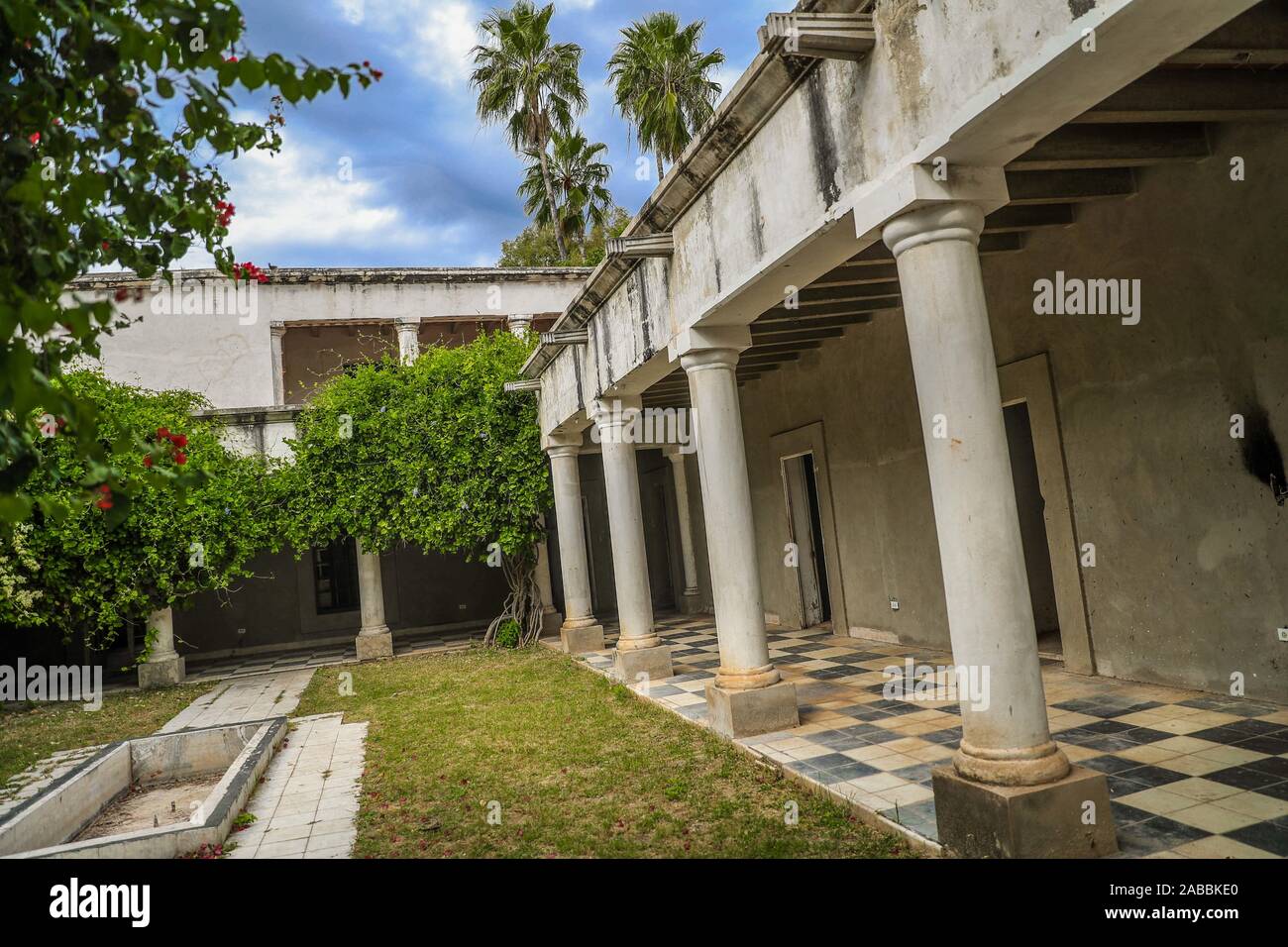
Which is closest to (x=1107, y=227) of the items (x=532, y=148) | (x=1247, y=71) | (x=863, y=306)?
(x=1247, y=71)

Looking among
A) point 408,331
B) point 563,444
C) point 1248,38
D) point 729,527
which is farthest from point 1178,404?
point 408,331

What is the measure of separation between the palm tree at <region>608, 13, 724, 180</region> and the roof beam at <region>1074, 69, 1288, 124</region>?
58.3 ft

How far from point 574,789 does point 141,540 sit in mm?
10247

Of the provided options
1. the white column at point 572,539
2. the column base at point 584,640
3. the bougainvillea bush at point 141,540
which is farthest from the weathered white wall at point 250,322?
the column base at point 584,640

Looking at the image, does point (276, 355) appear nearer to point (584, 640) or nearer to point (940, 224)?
point (584, 640)

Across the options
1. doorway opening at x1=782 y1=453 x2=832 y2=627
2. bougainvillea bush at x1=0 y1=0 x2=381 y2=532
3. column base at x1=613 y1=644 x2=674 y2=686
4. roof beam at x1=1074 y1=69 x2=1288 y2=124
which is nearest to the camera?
bougainvillea bush at x1=0 y1=0 x2=381 y2=532

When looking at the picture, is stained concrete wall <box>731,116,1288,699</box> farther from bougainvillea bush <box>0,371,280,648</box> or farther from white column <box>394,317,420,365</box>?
white column <box>394,317,420,365</box>

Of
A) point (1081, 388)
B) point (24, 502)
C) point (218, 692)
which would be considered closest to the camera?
point (24, 502)

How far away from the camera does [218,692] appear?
41.2 feet

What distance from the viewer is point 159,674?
538 inches

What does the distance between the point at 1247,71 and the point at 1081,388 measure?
2.69 meters

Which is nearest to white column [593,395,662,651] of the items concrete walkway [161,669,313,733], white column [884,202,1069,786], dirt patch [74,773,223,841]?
concrete walkway [161,669,313,733]

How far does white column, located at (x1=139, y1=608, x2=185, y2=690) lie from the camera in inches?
535
